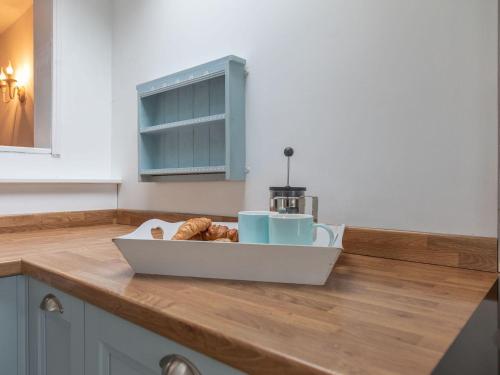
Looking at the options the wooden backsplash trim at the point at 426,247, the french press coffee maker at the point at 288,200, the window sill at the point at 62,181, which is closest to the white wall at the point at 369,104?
the wooden backsplash trim at the point at 426,247

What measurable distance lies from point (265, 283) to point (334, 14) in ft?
2.71

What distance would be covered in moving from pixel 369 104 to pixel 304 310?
0.66 meters

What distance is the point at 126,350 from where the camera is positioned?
2.14 feet

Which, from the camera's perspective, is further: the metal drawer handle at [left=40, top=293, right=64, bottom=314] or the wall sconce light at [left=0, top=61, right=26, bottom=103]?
the wall sconce light at [left=0, top=61, right=26, bottom=103]

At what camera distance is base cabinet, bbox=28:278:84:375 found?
795 mm

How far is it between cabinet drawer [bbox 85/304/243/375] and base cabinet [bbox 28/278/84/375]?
47 millimetres

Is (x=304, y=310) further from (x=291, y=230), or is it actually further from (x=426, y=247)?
(x=426, y=247)

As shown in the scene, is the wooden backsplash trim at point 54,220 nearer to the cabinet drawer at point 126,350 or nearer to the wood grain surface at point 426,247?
the cabinet drawer at point 126,350

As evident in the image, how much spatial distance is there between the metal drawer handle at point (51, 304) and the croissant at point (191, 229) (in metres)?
0.33

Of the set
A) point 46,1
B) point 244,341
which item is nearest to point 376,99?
point 244,341

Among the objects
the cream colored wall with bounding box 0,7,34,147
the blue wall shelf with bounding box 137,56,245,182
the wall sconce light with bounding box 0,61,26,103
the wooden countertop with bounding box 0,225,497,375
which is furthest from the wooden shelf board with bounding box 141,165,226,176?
the wall sconce light with bounding box 0,61,26,103

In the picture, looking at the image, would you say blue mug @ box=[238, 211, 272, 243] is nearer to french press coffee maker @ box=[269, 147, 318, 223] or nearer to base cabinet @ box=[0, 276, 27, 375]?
french press coffee maker @ box=[269, 147, 318, 223]

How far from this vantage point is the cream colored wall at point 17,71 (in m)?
3.02

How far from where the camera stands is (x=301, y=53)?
1.16 m
